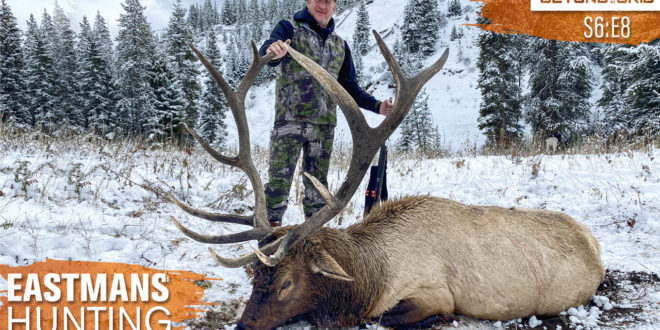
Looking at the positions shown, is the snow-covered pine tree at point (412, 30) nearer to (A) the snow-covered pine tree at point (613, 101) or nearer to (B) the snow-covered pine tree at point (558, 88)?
(A) the snow-covered pine tree at point (613, 101)

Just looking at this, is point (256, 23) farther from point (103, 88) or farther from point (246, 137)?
point (246, 137)

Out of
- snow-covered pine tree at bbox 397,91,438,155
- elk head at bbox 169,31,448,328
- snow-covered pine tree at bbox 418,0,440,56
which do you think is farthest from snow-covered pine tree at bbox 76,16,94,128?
snow-covered pine tree at bbox 418,0,440,56

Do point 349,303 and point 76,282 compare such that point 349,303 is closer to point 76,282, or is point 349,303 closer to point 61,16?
point 76,282

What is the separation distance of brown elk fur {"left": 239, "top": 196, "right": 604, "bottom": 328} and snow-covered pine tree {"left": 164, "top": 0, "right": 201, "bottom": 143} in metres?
30.6

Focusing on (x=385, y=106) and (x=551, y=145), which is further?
(x=551, y=145)

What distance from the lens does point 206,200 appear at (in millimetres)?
6070

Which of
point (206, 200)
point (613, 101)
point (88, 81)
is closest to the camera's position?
point (206, 200)

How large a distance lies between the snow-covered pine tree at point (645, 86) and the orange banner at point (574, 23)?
2.57 feet

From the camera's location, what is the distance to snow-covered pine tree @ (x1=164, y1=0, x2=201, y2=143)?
103 ft

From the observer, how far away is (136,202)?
518cm

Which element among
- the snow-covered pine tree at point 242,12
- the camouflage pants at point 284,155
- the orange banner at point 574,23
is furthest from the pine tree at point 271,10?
the camouflage pants at point 284,155

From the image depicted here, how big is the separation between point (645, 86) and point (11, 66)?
49.2 m

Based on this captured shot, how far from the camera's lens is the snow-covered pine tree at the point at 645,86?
19.3 metres

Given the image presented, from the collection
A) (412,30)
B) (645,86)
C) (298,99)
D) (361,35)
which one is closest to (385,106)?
(298,99)
